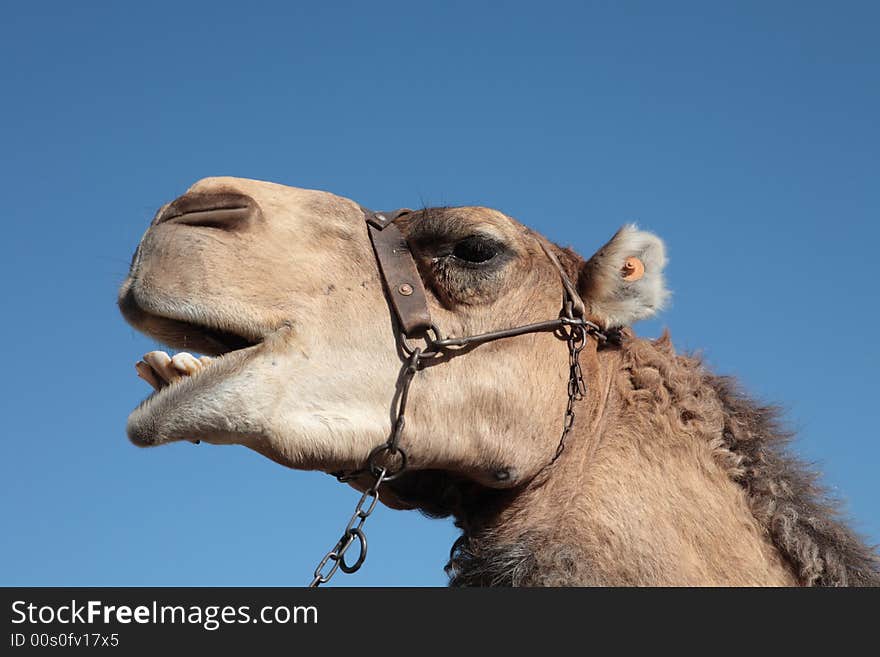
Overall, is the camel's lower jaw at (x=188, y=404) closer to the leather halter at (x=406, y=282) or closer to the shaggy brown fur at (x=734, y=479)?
the leather halter at (x=406, y=282)

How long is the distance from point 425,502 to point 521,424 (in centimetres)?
68

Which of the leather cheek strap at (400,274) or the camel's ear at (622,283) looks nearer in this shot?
the leather cheek strap at (400,274)

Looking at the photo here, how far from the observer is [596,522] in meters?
4.68

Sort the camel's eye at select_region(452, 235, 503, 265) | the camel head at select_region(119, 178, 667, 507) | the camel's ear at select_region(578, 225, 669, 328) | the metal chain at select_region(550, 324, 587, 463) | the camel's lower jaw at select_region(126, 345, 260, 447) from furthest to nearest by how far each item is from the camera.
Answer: the camel's ear at select_region(578, 225, 669, 328)
the camel's eye at select_region(452, 235, 503, 265)
the metal chain at select_region(550, 324, 587, 463)
the camel head at select_region(119, 178, 667, 507)
the camel's lower jaw at select_region(126, 345, 260, 447)

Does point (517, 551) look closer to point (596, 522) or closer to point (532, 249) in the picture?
point (596, 522)

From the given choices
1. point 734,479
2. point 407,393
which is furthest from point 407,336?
point 734,479

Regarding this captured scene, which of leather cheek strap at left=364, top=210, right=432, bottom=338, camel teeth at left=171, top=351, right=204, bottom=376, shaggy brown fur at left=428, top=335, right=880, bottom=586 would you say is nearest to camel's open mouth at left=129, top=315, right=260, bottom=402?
camel teeth at left=171, top=351, right=204, bottom=376

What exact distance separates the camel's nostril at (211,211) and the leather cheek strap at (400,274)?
0.62m

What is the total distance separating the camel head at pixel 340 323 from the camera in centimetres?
427

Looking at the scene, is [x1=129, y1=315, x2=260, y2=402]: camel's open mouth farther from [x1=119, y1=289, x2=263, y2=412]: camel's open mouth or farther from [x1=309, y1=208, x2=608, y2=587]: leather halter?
[x1=309, y1=208, x2=608, y2=587]: leather halter

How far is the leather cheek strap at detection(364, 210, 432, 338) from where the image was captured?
184 inches

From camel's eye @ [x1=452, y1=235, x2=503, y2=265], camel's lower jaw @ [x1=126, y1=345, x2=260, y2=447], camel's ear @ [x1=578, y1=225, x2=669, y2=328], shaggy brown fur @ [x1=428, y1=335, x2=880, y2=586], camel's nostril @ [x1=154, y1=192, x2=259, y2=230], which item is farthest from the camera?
camel's ear @ [x1=578, y1=225, x2=669, y2=328]

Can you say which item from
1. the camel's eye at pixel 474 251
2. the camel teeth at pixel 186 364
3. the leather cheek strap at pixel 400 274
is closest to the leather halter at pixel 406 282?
the leather cheek strap at pixel 400 274

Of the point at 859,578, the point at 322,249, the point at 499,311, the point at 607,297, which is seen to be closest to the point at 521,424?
the point at 499,311
